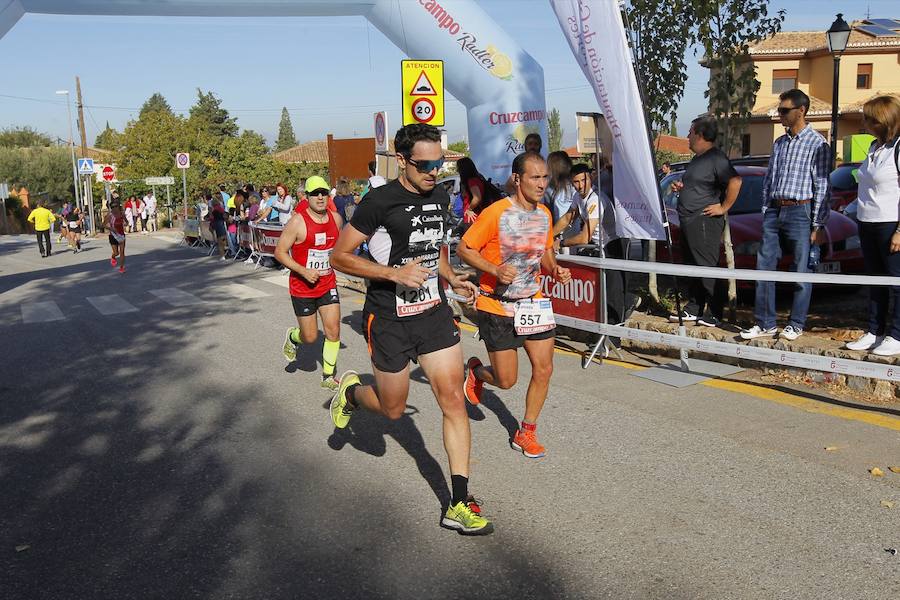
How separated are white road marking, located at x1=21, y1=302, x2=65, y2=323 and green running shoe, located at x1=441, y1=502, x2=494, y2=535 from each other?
967 cm

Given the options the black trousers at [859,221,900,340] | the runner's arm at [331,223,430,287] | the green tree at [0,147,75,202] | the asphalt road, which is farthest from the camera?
the green tree at [0,147,75,202]

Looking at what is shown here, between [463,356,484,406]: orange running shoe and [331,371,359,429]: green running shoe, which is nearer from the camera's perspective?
[331,371,359,429]: green running shoe

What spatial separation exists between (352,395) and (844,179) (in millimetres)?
10140

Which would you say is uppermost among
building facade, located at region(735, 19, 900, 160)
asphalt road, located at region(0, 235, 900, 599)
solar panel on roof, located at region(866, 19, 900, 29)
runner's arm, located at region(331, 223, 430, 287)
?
solar panel on roof, located at region(866, 19, 900, 29)

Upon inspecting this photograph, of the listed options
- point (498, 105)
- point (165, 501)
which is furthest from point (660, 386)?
point (498, 105)

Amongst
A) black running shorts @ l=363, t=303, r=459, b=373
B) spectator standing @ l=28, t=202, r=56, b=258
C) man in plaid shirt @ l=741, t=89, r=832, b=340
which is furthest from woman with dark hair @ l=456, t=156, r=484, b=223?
spectator standing @ l=28, t=202, r=56, b=258

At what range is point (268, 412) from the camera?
266 inches

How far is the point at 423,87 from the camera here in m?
11.8

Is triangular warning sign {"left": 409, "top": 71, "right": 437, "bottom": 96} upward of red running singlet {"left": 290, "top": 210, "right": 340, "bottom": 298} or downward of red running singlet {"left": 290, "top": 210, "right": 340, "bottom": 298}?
upward

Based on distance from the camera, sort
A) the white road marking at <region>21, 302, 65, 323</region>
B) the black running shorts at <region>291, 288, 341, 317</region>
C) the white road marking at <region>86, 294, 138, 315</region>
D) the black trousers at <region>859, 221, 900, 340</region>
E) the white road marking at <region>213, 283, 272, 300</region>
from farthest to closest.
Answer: the white road marking at <region>213, 283, 272, 300</region>
the white road marking at <region>86, 294, 138, 315</region>
the white road marking at <region>21, 302, 65, 323</region>
the black running shorts at <region>291, 288, 341, 317</region>
the black trousers at <region>859, 221, 900, 340</region>

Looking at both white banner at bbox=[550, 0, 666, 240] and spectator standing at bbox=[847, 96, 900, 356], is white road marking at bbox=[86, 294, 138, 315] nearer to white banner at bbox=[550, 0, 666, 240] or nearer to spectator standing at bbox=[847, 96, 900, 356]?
white banner at bbox=[550, 0, 666, 240]

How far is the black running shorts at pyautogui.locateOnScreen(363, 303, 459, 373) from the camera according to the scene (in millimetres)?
4582

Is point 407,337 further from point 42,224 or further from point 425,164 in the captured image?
point 42,224

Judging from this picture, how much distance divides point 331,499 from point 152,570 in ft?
3.61
